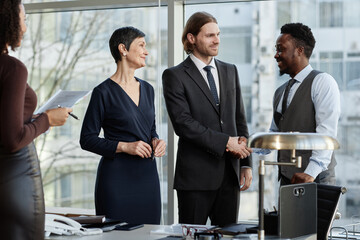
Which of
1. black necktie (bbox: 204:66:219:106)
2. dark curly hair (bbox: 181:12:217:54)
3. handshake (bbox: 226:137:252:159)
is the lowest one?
handshake (bbox: 226:137:252:159)

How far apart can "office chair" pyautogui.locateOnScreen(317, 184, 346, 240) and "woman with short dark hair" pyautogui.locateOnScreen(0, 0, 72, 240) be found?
132cm

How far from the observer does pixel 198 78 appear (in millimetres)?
3824

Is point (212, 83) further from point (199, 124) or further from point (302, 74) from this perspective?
Result: point (302, 74)

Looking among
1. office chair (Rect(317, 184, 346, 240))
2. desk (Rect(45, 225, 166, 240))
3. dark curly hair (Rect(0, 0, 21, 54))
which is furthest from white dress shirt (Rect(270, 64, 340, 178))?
dark curly hair (Rect(0, 0, 21, 54))

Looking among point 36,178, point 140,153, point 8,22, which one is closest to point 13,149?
point 36,178

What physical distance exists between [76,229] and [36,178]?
444 mm

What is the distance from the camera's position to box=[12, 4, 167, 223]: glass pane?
5.56 meters

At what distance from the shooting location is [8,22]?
8.11ft

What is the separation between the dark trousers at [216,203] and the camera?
372 cm

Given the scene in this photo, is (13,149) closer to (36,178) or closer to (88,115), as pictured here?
(36,178)

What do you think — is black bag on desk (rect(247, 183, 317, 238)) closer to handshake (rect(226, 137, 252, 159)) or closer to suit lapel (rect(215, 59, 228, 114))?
handshake (rect(226, 137, 252, 159))

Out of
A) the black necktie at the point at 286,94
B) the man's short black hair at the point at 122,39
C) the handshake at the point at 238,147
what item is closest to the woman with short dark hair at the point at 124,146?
the man's short black hair at the point at 122,39

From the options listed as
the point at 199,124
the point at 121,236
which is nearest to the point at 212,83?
the point at 199,124

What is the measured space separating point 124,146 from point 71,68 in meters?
2.19
